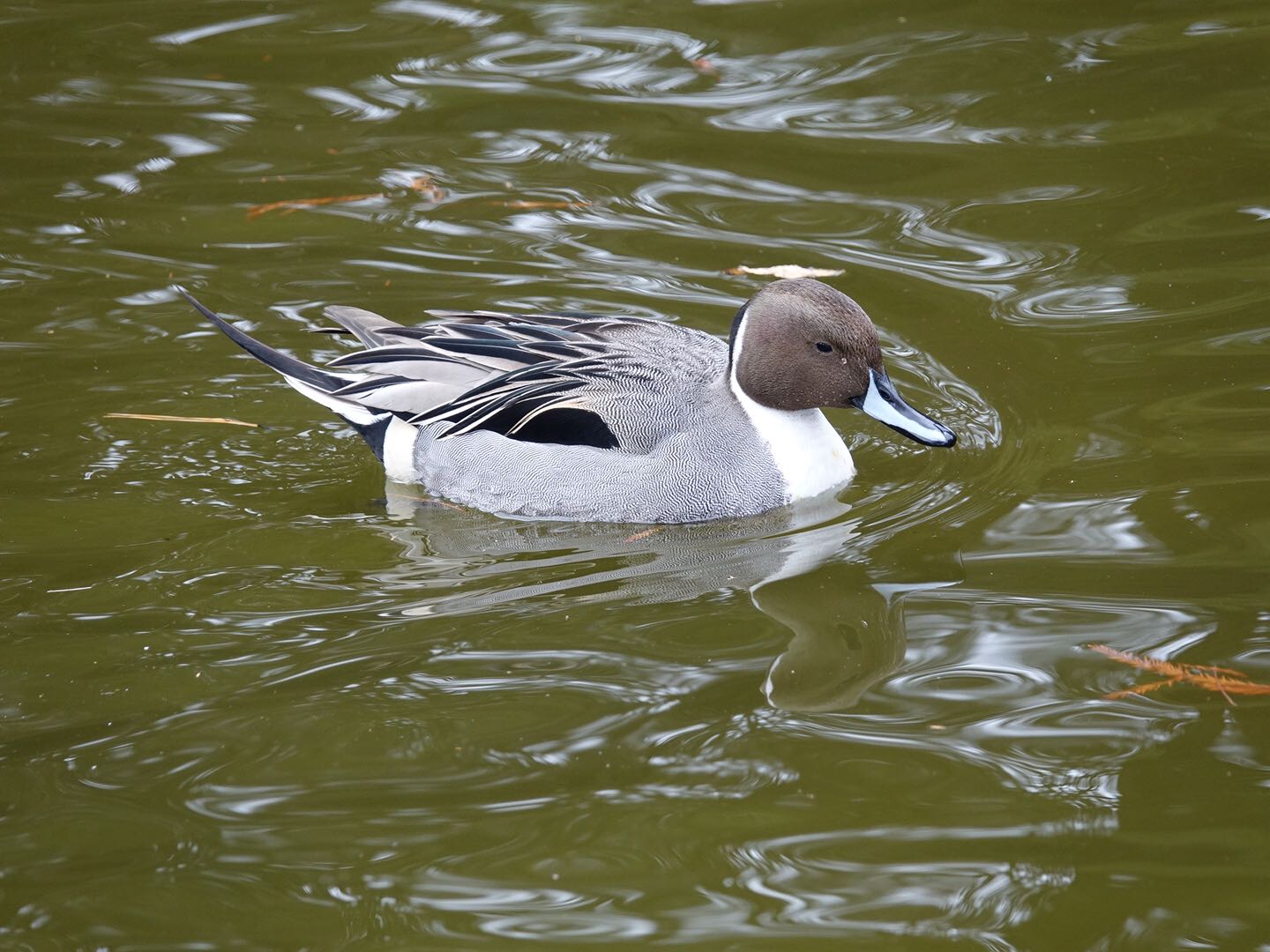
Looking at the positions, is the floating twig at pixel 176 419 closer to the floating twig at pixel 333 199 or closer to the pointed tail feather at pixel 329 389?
the pointed tail feather at pixel 329 389

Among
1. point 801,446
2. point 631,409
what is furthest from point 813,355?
point 631,409

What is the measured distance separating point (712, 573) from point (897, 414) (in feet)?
3.03

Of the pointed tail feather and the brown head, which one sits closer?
the brown head

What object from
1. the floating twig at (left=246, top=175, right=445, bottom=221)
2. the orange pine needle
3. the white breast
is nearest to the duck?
the white breast

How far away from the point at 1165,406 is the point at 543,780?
10.8ft

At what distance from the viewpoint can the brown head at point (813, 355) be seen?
568 centimetres

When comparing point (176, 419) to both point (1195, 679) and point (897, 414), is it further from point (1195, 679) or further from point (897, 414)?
point (1195, 679)

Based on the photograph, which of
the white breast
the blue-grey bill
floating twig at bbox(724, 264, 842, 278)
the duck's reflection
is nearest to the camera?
the duck's reflection

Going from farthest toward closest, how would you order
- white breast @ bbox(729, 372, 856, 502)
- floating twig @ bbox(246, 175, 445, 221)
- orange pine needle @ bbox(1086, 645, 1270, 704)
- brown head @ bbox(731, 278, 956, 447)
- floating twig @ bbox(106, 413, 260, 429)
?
floating twig @ bbox(246, 175, 445, 221) < floating twig @ bbox(106, 413, 260, 429) < white breast @ bbox(729, 372, 856, 502) < brown head @ bbox(731, 278, 956, 447) < orange pine needle @ bbox(1086, 645, 1270, 704)

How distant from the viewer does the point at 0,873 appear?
12.3ft

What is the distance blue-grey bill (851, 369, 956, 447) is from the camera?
5547 millimetres

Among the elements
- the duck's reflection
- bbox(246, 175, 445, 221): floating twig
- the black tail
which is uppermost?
bbox(246, 175, 445, 221): floating twig

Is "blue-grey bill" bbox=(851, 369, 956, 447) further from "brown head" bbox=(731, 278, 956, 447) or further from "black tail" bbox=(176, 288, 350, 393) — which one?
"black tail" bbox=(176, 288, 350, 393)

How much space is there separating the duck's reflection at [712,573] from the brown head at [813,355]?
39 cm
